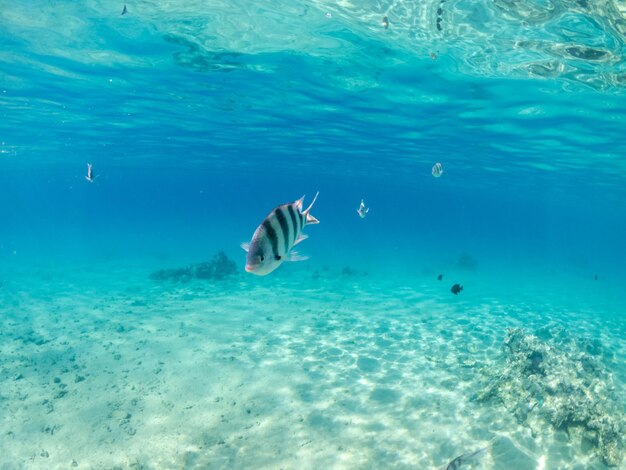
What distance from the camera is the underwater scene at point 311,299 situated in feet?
22.7

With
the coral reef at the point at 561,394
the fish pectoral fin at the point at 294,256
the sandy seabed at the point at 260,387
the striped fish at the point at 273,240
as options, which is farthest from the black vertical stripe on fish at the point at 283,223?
the coral reef at the point at 561,394

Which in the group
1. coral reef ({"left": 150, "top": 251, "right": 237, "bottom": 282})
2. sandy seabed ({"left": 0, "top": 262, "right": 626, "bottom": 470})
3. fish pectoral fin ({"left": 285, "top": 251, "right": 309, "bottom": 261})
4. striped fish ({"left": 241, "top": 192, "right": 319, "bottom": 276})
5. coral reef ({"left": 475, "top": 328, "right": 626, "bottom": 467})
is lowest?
coral reef ({"left": 150, "top": 251, "right": 237, "bottom": 282})

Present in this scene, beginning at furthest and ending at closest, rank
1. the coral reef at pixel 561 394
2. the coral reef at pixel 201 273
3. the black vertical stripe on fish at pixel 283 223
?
the coral reef at pixel 201 273, the coral reef at pixel 561 394, the black vertical stripe on fish at pixel 283 223

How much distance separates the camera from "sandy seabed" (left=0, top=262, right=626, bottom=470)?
21.7 ft

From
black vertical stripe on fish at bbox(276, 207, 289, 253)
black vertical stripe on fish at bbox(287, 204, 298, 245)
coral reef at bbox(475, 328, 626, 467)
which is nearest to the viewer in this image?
black vertical stripe on fish at bbox(276, 207, 289, 253)

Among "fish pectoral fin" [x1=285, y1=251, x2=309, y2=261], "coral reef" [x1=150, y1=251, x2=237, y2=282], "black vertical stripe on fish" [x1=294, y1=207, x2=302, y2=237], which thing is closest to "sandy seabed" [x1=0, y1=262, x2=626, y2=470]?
"fish pectoral fin" [x1=285, y1=251, x2=309, y2=261]

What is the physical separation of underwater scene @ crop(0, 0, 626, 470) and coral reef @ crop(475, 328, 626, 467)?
0.05m

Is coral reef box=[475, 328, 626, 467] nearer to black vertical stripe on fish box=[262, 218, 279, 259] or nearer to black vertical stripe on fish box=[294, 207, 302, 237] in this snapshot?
black vertical stripe on fish box=[294, 207, 302, 237]

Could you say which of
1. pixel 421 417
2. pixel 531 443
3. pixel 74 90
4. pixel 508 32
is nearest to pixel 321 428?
pixel 421 417

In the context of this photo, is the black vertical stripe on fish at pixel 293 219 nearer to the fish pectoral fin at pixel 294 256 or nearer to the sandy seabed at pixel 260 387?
the fish pectoral fin at pixel 294 256

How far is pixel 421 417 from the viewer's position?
25.3 ft

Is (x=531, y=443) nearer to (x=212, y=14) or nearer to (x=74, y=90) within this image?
(x=212, y=14)

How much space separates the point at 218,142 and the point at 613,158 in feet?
101

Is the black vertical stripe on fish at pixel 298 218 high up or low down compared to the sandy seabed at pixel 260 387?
up
